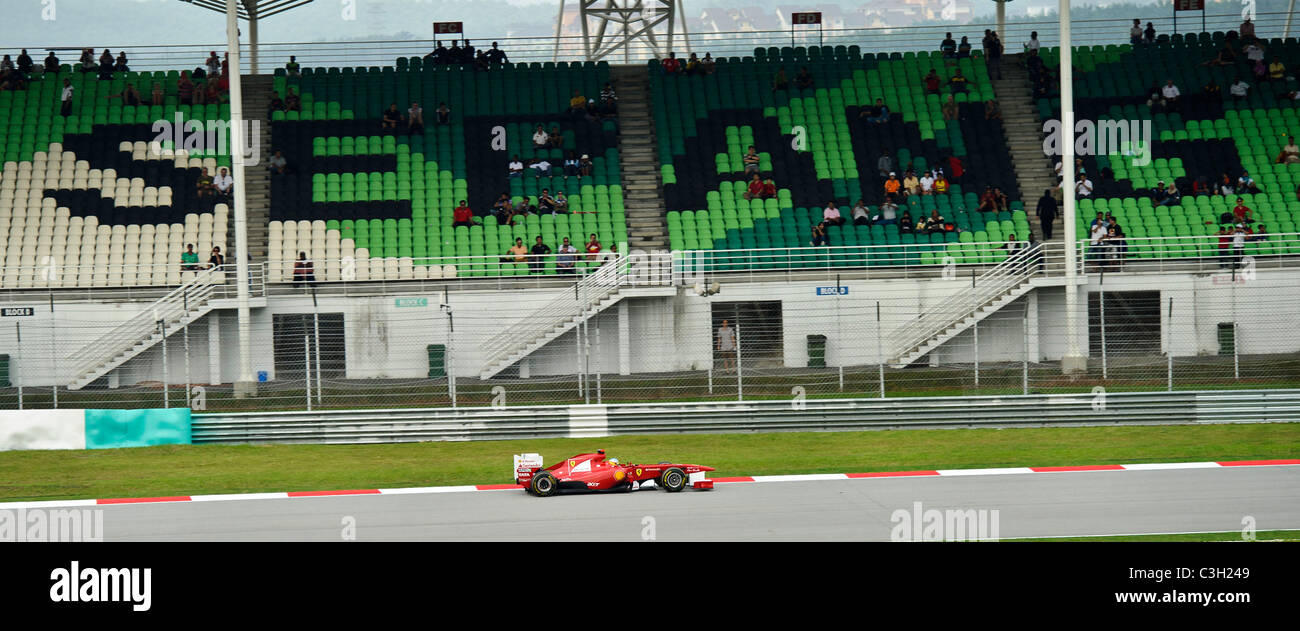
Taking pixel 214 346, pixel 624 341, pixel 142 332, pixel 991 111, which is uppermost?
pixel 991 111

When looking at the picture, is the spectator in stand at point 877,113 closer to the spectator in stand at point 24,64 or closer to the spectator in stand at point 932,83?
the spectator in stand at point 932,83

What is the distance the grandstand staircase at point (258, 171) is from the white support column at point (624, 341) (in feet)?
29.5

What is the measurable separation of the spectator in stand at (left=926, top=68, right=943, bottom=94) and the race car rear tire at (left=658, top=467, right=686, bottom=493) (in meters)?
21.6

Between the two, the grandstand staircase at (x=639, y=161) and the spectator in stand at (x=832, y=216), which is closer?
the spectator in stand at (x=832, y=216)

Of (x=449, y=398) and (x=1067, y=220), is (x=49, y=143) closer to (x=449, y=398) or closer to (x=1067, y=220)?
(x=449, y=398)

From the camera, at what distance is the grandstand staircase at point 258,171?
102 feet

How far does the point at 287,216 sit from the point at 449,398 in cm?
996

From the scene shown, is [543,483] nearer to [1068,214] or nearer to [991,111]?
[1068,214]

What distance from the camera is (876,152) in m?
33.2

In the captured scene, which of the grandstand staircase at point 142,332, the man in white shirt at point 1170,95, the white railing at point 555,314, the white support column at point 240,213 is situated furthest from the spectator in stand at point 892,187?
the grandstand staircase at point 142,332

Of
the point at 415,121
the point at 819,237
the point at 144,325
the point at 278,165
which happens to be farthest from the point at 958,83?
the point at 144,325

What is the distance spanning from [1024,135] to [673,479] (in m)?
21.3

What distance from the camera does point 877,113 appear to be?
34.2 m
